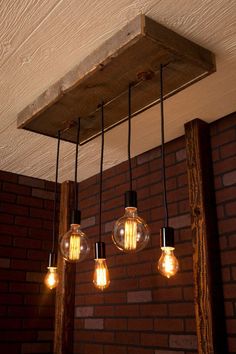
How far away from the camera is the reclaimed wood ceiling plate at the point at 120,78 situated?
1.60 meters

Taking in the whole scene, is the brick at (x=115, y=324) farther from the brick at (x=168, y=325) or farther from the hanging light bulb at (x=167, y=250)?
the hanging light bulb at (x=167, y=250)

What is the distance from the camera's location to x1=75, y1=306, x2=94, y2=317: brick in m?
2.97

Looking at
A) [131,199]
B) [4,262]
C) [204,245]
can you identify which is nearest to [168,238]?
[131,199]

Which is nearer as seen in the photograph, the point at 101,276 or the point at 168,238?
the point at 168,238

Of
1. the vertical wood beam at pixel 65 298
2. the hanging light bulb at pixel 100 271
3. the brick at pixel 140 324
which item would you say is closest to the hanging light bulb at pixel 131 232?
the hanging light bulb at pixel 100 271

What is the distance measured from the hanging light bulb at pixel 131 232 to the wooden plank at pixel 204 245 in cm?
60

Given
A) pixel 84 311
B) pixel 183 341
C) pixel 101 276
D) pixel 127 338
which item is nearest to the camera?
pixel 101 276

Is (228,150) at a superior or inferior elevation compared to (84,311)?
superior

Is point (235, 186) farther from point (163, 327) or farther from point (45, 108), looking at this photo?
point (45, 108)

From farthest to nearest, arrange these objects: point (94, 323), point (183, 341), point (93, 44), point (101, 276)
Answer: point (94, 323) < point (183, 341) < point (101, 276) < point (93, 44)

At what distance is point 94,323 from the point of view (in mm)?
2906

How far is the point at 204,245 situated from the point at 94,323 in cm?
119

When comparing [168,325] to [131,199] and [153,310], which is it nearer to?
[153,310]

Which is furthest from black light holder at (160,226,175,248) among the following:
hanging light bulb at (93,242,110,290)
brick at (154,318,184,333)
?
brick at (154,318,184,333)
